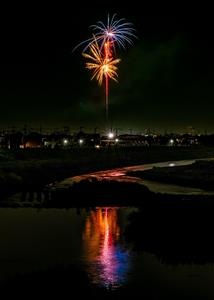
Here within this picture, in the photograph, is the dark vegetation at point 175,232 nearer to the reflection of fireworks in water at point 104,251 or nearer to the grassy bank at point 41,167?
the reflection of fireworks in water at point 104,251

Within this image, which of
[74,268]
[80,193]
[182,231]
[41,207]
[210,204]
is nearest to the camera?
[74,268]

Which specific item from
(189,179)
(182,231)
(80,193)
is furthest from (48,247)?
(189,179)

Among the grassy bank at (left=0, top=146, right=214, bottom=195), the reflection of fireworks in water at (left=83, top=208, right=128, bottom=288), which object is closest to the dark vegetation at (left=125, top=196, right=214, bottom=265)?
the reflection of fireworks in water at (left=83, top=208, right=128, bottom=288)

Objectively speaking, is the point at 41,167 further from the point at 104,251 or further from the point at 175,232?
the point at 104,251

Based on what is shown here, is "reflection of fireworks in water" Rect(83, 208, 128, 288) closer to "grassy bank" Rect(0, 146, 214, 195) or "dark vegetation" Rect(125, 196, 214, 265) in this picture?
"dark vegetation" Rect(125, 196, 214, 265)

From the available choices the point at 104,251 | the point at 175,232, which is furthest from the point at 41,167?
the point at 104,251

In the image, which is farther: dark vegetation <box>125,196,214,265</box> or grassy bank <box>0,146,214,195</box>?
grassy bank <box>0,146,214,195</box>

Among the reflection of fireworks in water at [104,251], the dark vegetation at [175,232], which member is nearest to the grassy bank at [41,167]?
the reflection of fireworks in water at [104,251]

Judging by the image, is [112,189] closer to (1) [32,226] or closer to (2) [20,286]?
(1) [32,226]
